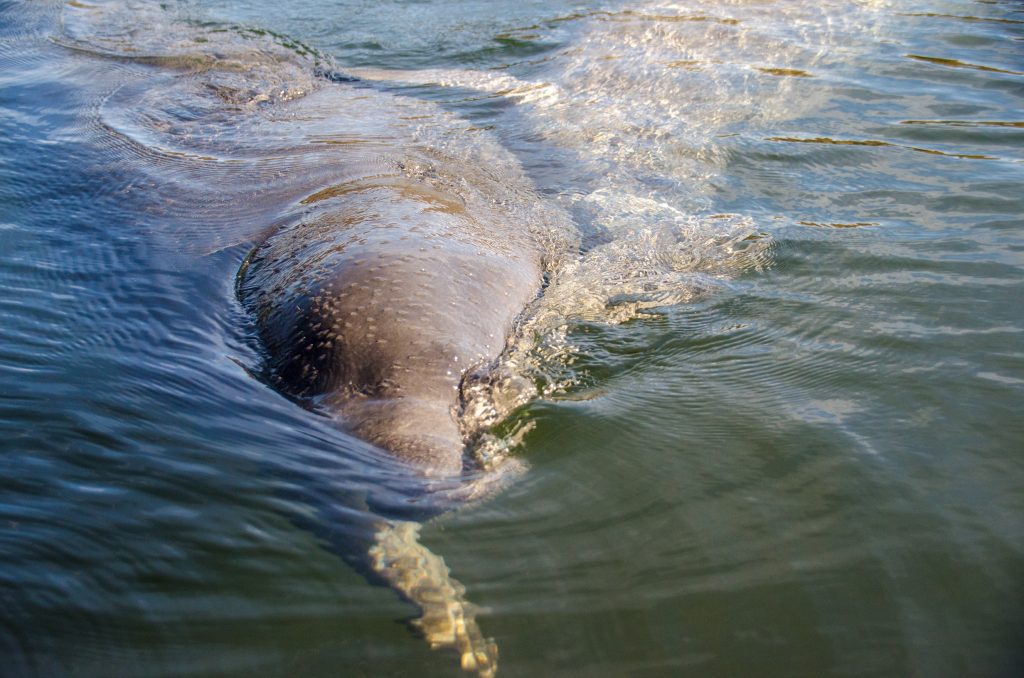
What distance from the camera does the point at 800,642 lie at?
99.4 inches

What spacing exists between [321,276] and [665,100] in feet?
15.4

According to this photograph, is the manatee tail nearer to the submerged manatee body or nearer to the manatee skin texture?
the submerged manatee body

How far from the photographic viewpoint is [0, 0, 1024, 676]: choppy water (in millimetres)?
2580

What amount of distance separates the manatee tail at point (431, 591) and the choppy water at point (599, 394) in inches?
2.4

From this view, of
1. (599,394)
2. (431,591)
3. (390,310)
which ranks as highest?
(390,310)

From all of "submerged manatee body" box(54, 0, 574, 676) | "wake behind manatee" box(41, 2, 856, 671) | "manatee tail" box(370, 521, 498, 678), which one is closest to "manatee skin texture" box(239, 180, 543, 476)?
"submerged manatee body" box(54, 0, 574, 676)

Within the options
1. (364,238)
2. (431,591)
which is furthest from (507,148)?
(431,591)

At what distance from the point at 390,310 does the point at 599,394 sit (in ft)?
3.12

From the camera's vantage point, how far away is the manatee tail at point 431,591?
97.5 inches

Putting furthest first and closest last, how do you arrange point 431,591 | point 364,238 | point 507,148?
point 507,148
point 364,238
point 431,591

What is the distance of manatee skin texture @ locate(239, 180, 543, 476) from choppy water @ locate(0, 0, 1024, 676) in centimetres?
14

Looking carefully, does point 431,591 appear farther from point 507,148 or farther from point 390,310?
point 507,148

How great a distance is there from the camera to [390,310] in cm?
362

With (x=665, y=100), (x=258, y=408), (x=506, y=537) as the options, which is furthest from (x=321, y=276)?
(x=665, y=100)
